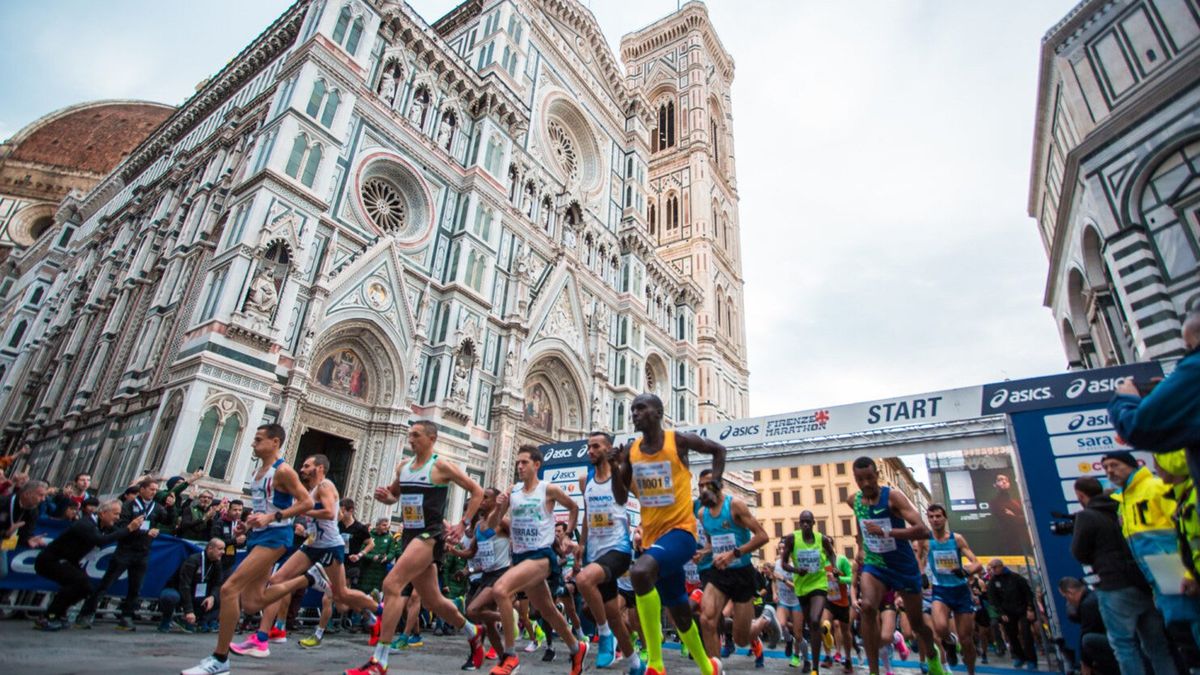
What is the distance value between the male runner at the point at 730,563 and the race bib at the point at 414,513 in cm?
252

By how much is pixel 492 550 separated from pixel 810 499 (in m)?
47.3

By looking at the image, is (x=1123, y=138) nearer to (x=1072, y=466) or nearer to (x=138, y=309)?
(x=1072, y=466)

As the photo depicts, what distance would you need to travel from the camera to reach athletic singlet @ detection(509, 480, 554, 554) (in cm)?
533

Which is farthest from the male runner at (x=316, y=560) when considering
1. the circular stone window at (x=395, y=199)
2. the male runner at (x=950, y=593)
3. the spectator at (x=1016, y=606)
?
the circular stone window at (x=395, y=199)

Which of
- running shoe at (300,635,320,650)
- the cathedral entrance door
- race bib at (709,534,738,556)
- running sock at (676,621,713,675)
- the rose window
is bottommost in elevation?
running shoe at (300,635,320,650)

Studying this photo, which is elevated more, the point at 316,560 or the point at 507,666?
the point at 316,560

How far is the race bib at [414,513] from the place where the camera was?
503 cm

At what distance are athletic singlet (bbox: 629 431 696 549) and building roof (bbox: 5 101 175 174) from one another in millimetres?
58597

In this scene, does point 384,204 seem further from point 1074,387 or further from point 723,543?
point 1074,387

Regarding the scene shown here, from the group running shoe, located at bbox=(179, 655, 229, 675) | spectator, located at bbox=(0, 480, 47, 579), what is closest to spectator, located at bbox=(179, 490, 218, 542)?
spectator, located at bbox=(0, 480, 47, 579)

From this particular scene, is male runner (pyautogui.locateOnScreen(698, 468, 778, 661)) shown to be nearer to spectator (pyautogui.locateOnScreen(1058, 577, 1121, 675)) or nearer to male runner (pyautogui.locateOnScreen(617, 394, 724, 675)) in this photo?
male runner (pyautogui.locateOnScreen(617, 394, 724, 675))

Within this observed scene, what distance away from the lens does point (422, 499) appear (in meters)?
5.06

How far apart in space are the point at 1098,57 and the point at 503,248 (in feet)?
60.5

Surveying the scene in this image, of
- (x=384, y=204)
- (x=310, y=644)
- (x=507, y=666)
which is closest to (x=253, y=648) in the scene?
(x=310, y=644)
